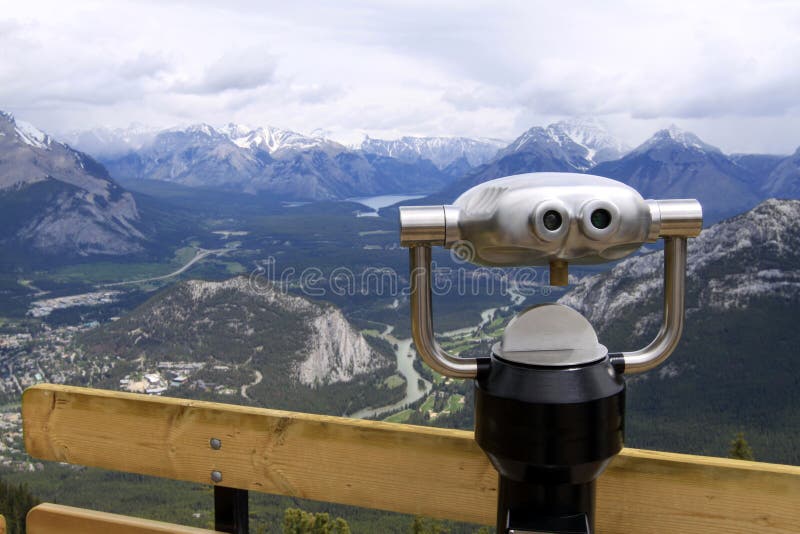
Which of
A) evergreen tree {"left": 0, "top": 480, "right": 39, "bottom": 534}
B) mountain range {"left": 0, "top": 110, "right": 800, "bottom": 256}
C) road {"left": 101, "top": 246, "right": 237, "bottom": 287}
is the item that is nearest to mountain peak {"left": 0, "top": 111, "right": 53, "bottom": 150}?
mountain range {"left": 0, "top": 110, "right": 800, "bottom": 256}

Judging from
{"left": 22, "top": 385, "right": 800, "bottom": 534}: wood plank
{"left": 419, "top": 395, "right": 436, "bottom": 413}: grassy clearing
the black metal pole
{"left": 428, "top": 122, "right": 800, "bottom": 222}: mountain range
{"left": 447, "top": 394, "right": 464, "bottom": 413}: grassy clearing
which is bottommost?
{"left": 419, "top": 395, "right": 436, "bottom": 413}: grassy clearing

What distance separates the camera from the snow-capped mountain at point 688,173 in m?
102

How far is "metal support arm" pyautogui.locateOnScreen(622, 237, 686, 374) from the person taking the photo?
100 cm

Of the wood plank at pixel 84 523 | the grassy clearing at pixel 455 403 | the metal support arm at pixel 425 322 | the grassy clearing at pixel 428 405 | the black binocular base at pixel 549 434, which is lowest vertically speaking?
the grassy clearing at pixel 428 405

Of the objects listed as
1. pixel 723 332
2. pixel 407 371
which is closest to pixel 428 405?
pixel 407 371

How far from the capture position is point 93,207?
118000 mm

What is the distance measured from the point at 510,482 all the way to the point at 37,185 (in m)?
132

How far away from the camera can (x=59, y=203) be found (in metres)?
116

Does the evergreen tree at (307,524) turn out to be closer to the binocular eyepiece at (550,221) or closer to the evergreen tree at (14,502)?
the evergreen tree at (14,502)

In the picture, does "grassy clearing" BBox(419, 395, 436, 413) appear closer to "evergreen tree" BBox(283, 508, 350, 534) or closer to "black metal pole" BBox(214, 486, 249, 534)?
"evergreen tree" BBox(283, 508, 350, 534)

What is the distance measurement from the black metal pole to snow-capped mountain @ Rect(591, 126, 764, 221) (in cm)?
10167

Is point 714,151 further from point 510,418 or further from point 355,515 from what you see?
point 510,418

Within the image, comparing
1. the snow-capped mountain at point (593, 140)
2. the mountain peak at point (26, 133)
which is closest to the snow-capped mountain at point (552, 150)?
the snow-capped mountain at point (593, 140)

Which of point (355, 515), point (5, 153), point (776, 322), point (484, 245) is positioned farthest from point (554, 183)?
point (5, 153)
